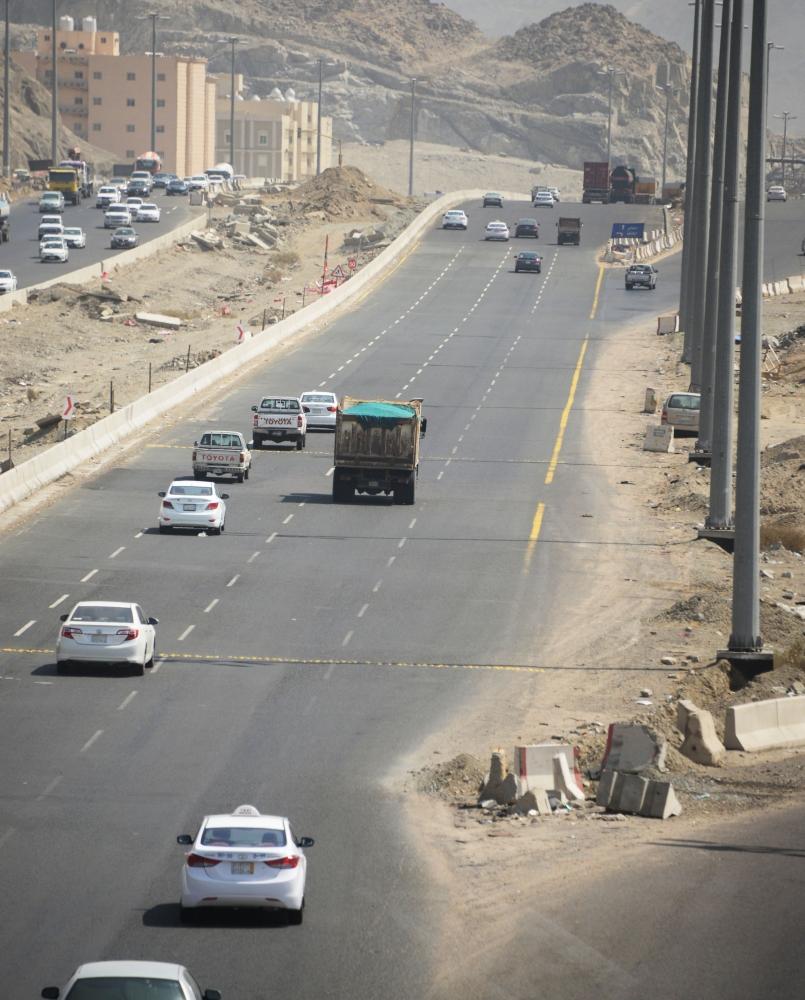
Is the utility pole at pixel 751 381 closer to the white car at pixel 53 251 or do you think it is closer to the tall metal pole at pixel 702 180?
the tall metal pole at pixel 702 180

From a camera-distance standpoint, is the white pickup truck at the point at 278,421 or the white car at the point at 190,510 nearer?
the white car at the point at 190,510

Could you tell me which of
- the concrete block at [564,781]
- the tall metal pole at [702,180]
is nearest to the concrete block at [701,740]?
the concrete block at [564,781]

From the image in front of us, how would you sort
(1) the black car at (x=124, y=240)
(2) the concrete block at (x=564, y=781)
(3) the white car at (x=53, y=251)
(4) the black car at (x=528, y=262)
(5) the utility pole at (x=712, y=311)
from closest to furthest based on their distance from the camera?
(2) the concrete block at (x=564, y=781) < (5) the utility pole at (x=712, y=311) < (3) the white car at (x=53, y=251) < (4) the black car at (x=528, y=262) < (1) the black car at (x=124, y=240)

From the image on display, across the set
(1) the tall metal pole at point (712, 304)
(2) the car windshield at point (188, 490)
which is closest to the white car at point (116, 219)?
(1) the tall metal pole at point (712, 304)

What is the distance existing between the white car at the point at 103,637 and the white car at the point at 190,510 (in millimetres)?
15049

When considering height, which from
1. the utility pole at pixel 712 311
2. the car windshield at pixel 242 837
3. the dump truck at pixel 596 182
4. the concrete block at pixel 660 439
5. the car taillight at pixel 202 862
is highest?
the dump truck at pixel 596 182

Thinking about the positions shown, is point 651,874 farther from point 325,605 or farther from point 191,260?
point 191,260

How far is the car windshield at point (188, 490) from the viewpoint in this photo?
5003 centimetres

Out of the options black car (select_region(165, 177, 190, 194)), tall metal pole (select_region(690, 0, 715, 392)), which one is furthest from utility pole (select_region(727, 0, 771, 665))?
black car (select_region(165, 177, 190, 194))

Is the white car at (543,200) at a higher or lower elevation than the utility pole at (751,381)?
higher

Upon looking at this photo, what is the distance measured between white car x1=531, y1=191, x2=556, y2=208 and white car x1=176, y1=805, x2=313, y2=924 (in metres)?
158

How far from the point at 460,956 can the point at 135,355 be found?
76033 millimetres

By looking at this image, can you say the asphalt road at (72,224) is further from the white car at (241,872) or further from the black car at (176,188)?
A: the white car at (241,872)

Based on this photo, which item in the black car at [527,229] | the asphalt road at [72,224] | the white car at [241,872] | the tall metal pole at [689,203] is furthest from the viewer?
the black car at [527,229]
